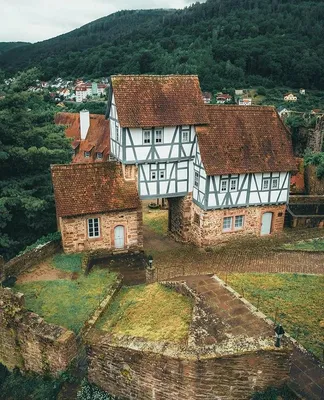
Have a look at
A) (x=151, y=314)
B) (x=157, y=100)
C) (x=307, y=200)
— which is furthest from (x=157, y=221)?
(x=151, y=314)

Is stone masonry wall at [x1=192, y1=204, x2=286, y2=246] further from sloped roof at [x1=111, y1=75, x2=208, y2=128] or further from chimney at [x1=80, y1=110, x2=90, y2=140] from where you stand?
chimney at [x1=80, y1=110, x2=90, y2=140]

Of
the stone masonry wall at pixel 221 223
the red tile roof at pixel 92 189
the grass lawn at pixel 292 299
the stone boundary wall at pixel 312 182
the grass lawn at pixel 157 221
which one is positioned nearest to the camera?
the grass lawn at pixel 292 299

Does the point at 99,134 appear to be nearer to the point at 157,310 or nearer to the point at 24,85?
the point at 24,85

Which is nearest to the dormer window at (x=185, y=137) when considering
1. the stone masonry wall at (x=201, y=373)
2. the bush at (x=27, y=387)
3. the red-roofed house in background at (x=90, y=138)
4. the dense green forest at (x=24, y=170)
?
the dense green forest at (x=24, y=170)

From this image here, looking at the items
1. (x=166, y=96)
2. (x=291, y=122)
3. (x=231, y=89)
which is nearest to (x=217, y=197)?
(x=166, y=96)

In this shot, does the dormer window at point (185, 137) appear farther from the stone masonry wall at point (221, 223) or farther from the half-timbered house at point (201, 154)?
the stone masonry wall at point (221, 223)

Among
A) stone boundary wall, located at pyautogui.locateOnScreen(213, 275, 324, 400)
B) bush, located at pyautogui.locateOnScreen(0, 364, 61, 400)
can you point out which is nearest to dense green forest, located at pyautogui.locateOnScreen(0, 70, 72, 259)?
bush, located at pyautogui.locateOnScreen(0, 364, 61, 400)
